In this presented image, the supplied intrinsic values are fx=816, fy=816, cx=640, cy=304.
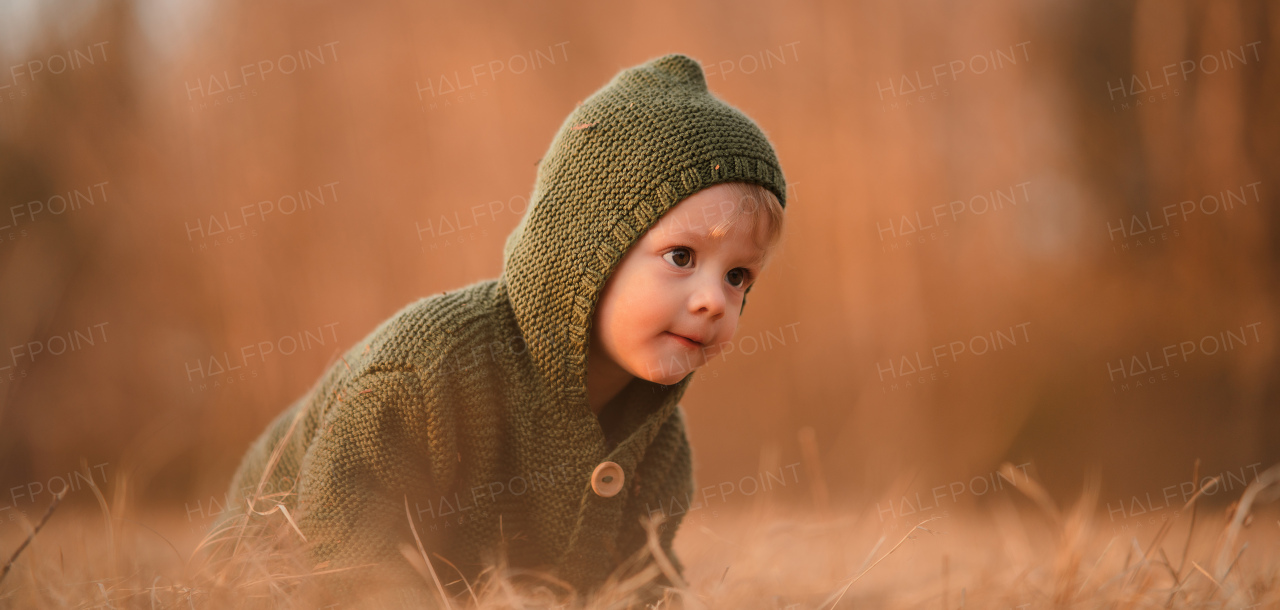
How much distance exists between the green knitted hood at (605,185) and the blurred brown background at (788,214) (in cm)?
197

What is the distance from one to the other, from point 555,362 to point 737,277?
332 mm

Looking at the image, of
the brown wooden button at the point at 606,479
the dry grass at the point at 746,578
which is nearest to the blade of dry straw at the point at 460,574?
the dry grass at the point at 746,578

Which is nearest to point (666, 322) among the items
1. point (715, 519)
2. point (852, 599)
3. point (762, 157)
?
point (762, 157)

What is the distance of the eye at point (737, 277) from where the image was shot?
4.41ft

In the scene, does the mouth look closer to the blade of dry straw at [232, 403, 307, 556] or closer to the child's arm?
the child's arm

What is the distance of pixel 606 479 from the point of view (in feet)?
4.45

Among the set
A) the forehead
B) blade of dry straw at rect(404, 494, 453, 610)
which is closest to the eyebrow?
the forehead

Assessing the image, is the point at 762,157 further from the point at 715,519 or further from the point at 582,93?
the point at 582,93

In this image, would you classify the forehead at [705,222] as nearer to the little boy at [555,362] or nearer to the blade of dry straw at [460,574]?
the little boy at [555,362]

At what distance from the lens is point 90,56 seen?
3.17 m

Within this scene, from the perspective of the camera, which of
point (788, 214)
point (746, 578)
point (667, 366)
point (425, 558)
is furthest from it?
point (788, 214)

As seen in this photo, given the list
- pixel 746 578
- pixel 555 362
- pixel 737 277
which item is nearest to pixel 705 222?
pixel 737 277

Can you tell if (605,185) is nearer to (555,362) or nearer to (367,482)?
(555,362)

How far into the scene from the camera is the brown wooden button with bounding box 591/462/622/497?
1.34m
